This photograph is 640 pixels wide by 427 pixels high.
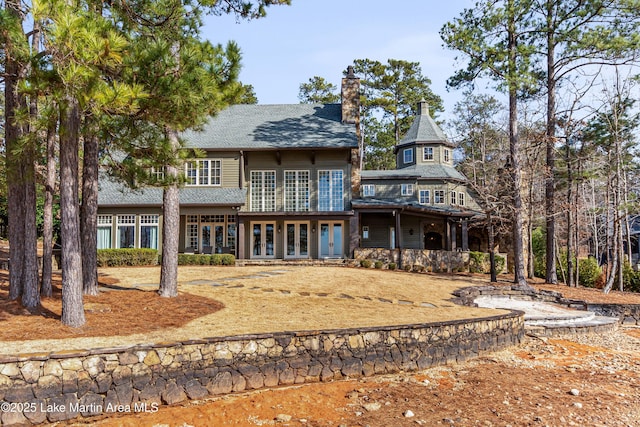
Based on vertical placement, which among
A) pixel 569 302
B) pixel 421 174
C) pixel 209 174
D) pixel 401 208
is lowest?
pixel 569 302

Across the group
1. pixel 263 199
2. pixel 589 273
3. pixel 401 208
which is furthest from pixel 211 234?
pixel 589 273

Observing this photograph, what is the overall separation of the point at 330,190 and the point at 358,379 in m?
14.5

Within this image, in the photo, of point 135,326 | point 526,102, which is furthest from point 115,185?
point 526,102

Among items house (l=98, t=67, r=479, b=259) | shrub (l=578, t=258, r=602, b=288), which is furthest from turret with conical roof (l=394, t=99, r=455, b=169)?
shrub (l=578, t=258, r=602, b=288)

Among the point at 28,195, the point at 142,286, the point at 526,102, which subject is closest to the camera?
the point at 28,195

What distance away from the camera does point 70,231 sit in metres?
6.98

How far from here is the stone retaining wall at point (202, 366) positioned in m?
5.14

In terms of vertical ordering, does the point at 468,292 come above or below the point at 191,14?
below

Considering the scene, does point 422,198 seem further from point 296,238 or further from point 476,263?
point 296,238

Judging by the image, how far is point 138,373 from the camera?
5.69 metres

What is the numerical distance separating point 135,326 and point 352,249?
13.6 m

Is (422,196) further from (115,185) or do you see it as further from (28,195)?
(28,195)

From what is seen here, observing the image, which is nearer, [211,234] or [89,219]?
[89,219]

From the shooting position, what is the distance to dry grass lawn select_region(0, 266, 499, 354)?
6770 mm
